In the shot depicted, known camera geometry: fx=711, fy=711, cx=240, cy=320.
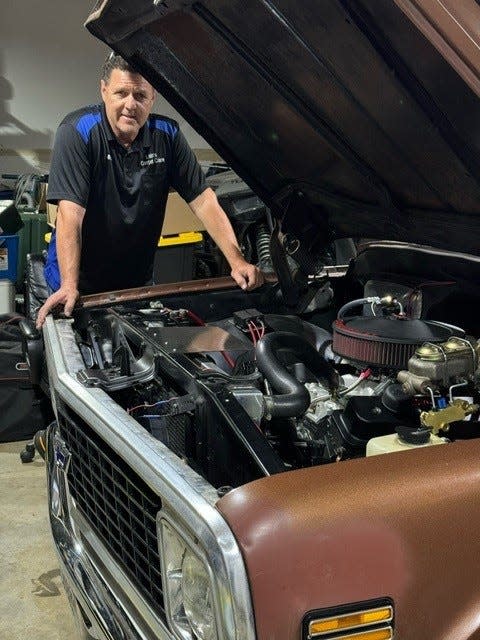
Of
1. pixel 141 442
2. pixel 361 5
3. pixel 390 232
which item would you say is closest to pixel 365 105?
pixel 361 5

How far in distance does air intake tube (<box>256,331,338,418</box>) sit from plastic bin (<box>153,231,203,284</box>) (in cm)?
340

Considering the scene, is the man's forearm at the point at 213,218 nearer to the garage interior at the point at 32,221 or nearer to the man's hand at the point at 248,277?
the man's hand at the point at 248,277

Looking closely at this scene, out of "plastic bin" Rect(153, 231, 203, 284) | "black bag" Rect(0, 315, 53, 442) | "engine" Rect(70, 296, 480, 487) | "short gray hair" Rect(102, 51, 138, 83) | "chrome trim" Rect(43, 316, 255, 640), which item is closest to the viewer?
"chrome trim" Rect(43, 316, 255, 640)

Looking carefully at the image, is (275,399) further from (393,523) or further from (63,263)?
(63,263)

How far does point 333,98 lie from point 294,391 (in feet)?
2.33

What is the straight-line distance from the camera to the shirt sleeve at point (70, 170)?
2801mm

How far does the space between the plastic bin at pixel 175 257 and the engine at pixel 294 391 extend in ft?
10.6

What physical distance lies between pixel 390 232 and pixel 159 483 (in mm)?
1235

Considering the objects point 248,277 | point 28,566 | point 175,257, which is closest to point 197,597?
point 248,277

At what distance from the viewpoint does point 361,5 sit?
1312mm

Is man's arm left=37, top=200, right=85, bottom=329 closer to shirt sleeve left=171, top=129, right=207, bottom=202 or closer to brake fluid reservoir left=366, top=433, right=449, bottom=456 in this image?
shirt sleeve left=171, top=129, right=207, bottom=202

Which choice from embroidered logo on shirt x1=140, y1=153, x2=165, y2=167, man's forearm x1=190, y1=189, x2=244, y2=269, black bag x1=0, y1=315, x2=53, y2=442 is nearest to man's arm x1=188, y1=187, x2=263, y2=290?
man's forearm x1=190, y1=189, x2=244, y2=269

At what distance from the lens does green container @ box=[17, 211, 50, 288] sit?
5.99 metres

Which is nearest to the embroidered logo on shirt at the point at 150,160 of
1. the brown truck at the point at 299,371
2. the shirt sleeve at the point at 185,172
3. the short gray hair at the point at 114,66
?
the shirt sleeve at the point at 185,172
